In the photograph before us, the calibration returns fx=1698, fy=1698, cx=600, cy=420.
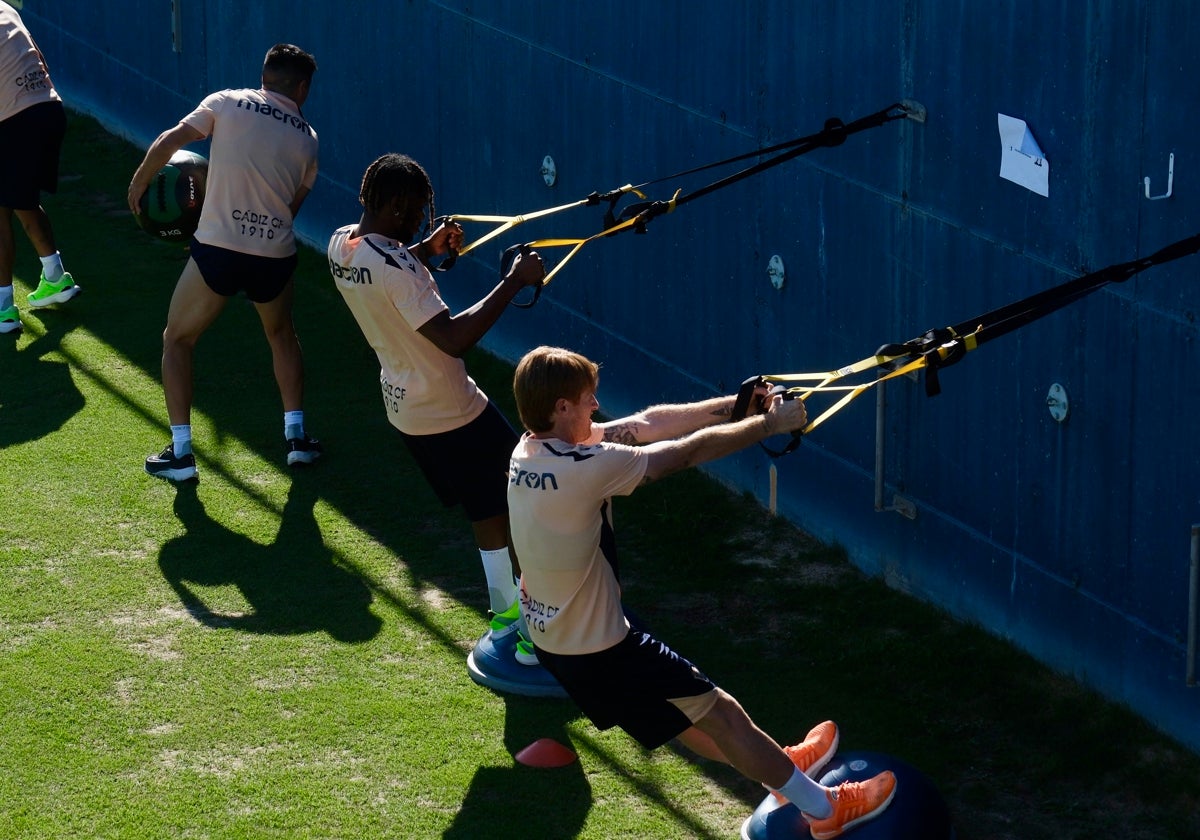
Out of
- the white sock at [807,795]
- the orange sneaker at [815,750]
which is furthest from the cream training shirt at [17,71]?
the white sock at [807,795]

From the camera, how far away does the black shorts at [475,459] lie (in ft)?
21.2

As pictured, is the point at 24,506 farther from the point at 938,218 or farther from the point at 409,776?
the point at 938,218

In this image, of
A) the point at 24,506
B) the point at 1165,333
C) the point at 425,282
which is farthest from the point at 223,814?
the point at 1165,333

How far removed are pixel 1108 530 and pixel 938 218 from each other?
4.46 feet

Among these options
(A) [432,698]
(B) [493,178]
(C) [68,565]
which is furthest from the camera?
(B) [493,178]

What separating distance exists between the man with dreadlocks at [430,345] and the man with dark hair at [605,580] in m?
1.07

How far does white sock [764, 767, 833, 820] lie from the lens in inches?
203

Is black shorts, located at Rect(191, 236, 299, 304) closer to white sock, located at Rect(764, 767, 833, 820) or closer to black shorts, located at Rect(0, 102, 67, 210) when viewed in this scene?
black shorts, located at Rect(0, 102, 67, 210)

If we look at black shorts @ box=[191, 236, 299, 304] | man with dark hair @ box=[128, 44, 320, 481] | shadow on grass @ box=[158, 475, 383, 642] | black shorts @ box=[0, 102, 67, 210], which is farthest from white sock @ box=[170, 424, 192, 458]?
black shorts @ box=[0, 102, 67, 210]

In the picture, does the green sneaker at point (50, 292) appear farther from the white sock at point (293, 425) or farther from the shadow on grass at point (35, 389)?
the white sock at point (293, 425)

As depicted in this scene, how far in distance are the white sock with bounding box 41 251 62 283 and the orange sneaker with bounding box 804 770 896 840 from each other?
680 centimetres

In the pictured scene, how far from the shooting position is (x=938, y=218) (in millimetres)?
6457

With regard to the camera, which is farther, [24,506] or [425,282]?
[24,506]

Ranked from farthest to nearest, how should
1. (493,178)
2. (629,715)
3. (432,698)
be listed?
(493,178), (432,698), (629,715)
